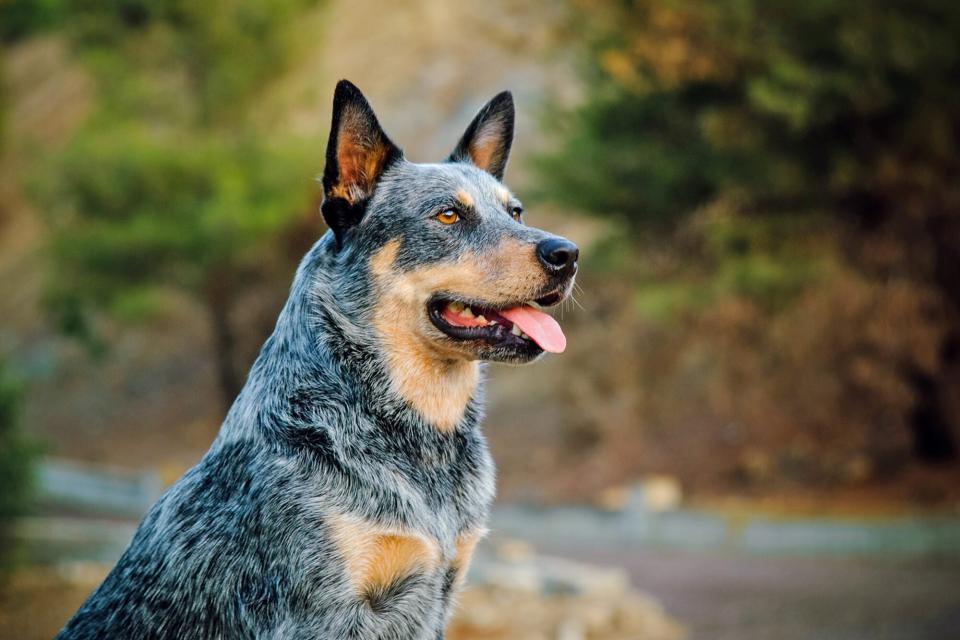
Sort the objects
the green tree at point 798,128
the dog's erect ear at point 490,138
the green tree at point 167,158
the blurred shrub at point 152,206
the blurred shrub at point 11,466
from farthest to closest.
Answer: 1. the green tree at point 167,158
2. the blurred shrub at point 152,206
3. the green tree at point 798,128
4. the blurred shrub at point 11,466
5. the dog's erect ear at point 490,138

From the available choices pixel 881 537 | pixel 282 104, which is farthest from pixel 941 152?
pixel 282 104

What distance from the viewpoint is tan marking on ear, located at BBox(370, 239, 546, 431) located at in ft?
13.8

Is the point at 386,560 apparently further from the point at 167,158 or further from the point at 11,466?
the point at 167,158

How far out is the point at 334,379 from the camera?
4184 millimetres

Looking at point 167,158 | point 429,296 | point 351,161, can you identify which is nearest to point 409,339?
point 429,296

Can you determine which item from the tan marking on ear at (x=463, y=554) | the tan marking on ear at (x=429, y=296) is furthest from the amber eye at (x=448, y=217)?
the tan marking on ear at (x=463, y=554)

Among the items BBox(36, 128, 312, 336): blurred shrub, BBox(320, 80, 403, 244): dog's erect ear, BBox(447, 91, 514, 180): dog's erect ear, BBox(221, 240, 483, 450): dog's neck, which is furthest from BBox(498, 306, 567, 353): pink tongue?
BBox(36, 128, 312, 336): blurred shrub

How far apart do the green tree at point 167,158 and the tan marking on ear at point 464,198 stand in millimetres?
19680

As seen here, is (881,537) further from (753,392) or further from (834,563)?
(753,392)

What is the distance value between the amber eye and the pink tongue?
44 centimetres

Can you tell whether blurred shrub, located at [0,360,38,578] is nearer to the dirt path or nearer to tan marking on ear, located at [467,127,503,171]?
tan marking on ear, located at [467,127,503,171]

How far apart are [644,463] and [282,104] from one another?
39.3ft

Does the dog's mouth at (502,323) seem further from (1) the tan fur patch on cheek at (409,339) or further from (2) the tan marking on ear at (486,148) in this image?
(2) the tan marking on ear at (486,148)

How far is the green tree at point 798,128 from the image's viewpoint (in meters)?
15.5
